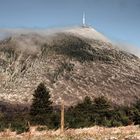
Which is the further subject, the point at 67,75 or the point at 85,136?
the point at 67,75

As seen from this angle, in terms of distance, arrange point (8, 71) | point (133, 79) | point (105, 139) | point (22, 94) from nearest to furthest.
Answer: point (105, 139), point (22, 94), point (8, 71), point (133, 79)

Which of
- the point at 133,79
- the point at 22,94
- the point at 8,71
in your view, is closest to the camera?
the point at 22,94

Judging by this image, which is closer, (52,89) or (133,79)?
(52,89)

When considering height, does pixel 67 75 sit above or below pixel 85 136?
above

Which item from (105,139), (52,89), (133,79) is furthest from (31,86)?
(105,139)

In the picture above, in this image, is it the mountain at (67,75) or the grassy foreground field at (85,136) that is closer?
the grassy foreground field at (85,136)

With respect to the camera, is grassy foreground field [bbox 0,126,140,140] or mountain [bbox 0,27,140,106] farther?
mountain [bbox 0,27,140,106]

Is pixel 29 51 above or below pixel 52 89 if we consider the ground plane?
above

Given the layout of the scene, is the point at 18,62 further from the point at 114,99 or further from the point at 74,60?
the point at 114,99

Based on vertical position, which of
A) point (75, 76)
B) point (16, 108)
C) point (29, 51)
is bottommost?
point (16, 108)

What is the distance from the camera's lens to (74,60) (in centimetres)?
18812

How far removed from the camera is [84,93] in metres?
166

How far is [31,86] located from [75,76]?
74.4 feet

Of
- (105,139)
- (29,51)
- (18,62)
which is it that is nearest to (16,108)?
(18,62)
